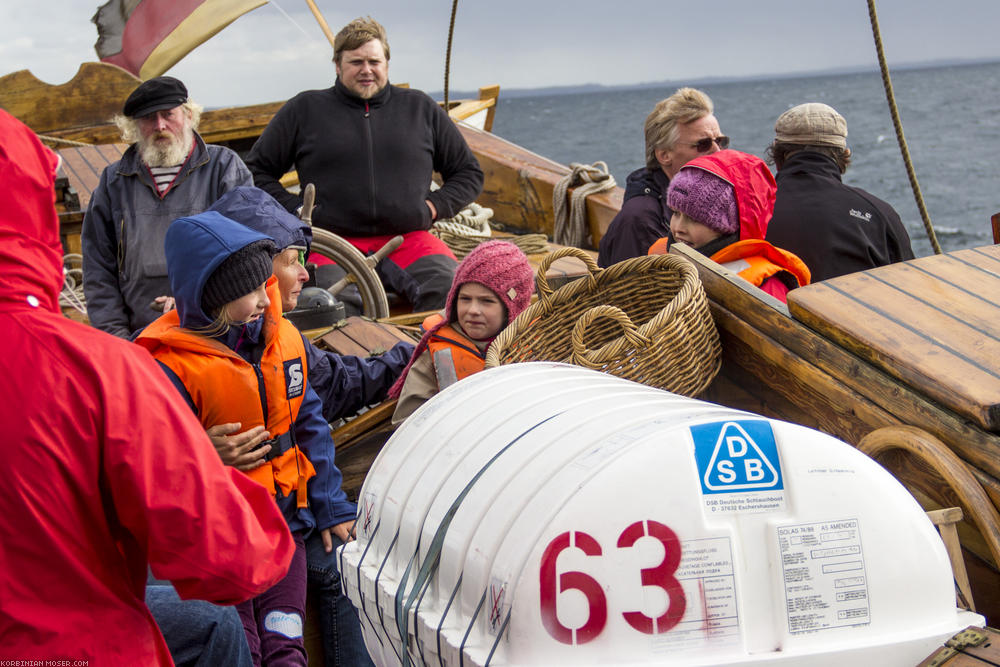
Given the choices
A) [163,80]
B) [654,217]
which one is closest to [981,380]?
[654,217]

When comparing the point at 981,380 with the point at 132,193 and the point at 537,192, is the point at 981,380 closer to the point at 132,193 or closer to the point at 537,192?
the point at 132,193

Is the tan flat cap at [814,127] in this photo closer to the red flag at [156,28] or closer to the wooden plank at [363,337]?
the wooden plank at [363,337]

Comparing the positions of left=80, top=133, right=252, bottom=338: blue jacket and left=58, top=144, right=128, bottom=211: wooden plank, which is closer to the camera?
left=80, top=133, right=252, bottom=338: blue jacket

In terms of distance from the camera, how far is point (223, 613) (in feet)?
6.03

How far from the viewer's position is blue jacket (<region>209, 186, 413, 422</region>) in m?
2.65

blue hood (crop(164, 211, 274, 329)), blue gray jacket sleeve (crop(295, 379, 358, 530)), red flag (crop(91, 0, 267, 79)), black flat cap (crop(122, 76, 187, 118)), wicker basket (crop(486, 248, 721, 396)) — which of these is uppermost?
red flag (crop(91, 0, 267, 79))

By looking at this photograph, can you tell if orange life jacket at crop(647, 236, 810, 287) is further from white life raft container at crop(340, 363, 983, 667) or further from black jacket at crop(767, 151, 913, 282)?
white life raft container at crop(340, 363, 983, 667)

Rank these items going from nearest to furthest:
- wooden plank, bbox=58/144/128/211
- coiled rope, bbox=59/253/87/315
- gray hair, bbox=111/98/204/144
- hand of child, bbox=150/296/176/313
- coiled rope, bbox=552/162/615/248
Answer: hand of child, bbox=150/296/176/313 < gray hair, bbox=111/98/204/144 < coiled rope, bbox=59/253/87/315 < wooden plank, bbox=58/144/128/211 < coiled rope, bbox=552/162/615/248

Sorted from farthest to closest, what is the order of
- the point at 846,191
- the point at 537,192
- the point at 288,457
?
the point at 537,192, the point at 846,191, the point at 288,457

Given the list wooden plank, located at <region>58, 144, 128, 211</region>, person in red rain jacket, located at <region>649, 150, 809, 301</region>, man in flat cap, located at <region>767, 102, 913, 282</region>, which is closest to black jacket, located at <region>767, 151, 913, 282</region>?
man in flat cap, located at <region>767, 102, 913, 282</region>

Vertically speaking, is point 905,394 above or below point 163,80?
below

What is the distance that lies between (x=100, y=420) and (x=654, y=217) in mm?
2802

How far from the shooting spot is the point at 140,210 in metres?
3.41

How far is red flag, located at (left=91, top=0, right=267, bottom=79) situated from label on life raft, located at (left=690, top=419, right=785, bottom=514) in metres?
6.91
